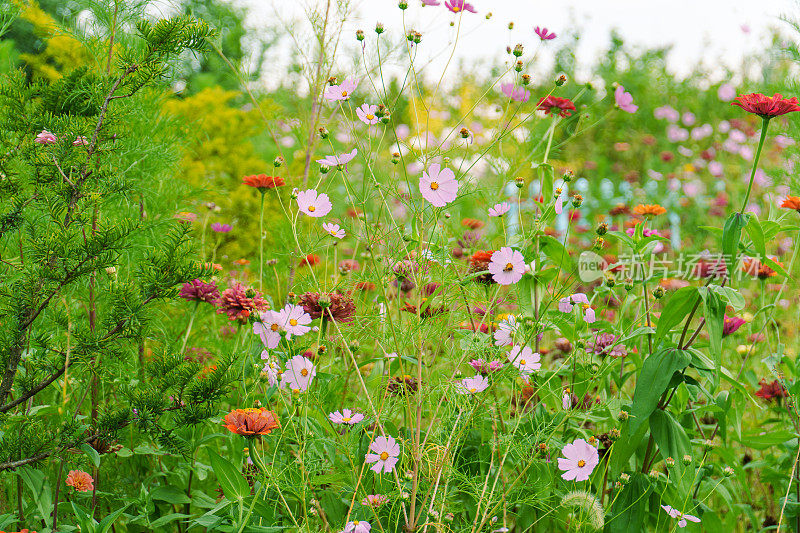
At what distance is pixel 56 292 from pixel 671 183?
4.09 m

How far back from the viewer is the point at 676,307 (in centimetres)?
127

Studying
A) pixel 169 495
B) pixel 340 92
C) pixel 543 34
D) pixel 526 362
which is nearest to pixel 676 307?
pixel 526 362

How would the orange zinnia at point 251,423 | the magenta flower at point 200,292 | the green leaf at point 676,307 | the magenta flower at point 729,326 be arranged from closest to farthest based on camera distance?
the orange zinnia at point 251,423 < the green leaf at point 676,307 < the magenta flower at point 200,292 < the magenta flower at point 729,326

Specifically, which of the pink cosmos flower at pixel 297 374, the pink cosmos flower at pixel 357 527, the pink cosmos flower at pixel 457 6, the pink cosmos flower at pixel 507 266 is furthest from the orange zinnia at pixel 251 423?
the pink cosmos flower at pixel 457 6

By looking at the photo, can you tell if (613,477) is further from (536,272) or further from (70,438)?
(70,438)

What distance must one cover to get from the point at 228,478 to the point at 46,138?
69cm

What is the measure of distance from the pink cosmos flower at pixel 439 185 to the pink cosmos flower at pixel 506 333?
354mm

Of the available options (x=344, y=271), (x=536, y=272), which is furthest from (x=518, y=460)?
(x=344, y=271)

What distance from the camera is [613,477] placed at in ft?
4.54

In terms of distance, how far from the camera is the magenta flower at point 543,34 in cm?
144

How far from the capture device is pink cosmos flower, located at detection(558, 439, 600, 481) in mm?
1211

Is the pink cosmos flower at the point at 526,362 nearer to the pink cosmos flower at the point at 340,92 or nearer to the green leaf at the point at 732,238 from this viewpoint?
the green leaf at the point at 732,238

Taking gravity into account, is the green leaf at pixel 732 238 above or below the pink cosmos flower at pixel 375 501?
above

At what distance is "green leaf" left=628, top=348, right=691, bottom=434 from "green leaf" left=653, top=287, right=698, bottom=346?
0.05 m
